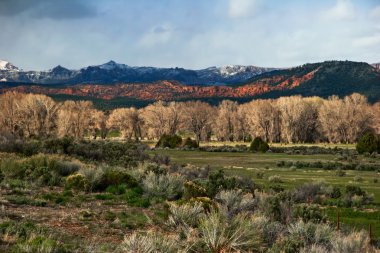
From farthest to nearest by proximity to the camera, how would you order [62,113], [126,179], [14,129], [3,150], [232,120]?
[232,120]
[62,113]
[14,129]
[3,150]
[126,179]

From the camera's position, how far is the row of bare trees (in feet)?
264

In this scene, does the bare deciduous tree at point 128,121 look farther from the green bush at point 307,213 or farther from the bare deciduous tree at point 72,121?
the green bush at point 307,213

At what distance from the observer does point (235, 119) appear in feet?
348

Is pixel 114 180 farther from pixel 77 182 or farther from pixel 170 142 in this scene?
pixel 170 142

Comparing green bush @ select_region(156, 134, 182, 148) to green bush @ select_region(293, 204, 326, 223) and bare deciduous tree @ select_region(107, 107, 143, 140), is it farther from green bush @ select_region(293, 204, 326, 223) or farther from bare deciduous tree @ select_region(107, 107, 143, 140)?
green bush @ select_region(293, 204, 326, 223)

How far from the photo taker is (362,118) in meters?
90.8

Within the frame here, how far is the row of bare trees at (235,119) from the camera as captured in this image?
8044 cm

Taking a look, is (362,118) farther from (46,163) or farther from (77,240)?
(77,240)

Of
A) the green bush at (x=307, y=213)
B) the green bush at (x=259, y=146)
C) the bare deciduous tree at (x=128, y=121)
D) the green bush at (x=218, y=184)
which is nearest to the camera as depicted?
the green bush at (x=307, y=213)

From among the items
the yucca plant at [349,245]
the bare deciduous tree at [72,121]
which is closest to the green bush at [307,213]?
the yucca plant at [349,245]

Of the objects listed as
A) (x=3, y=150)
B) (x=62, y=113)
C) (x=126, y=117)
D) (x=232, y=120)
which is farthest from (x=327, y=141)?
(x=3, y=150)

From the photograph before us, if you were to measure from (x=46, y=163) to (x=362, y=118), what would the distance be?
3100 inches

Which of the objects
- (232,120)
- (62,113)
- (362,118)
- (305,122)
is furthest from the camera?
(232,120)

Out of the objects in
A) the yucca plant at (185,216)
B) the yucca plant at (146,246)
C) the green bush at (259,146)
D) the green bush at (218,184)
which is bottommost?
the green bush at (259,146)
